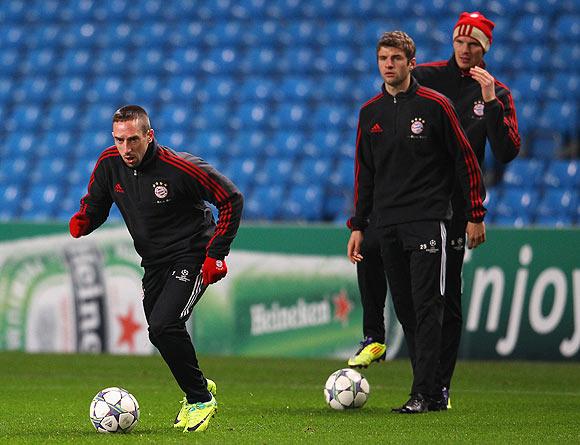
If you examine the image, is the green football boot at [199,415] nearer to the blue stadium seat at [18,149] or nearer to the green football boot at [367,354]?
the green football boot at [367,354]

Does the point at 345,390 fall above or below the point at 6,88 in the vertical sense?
below

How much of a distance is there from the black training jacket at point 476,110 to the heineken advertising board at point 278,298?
153 inches

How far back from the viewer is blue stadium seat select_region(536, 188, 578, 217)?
13.1 meters

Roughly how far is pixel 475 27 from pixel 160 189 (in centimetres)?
209

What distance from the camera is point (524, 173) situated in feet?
44.9

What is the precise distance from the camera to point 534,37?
15.2m

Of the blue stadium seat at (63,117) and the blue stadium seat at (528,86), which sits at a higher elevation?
the blue stadium seat at (528,86)

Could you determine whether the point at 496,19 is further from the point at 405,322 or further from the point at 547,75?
the point at 405,322

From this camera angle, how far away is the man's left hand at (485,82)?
662 centimetres

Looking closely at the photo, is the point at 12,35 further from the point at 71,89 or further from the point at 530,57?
the point at 530,57

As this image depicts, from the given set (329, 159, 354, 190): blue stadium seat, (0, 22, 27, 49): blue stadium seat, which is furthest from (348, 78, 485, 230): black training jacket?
(0, 22, 27, 49): blue stadium seat

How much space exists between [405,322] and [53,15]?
42.4 ft

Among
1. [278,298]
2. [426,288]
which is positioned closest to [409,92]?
[426,288]

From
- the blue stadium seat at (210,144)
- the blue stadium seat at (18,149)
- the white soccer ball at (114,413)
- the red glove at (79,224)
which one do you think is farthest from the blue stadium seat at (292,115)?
the white soccer ball at (114,413)
